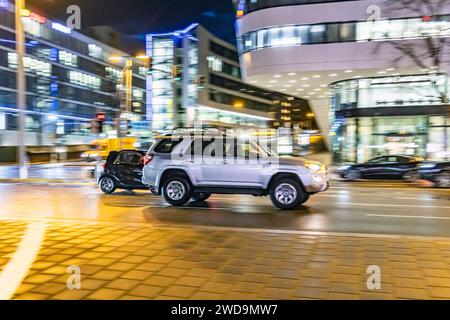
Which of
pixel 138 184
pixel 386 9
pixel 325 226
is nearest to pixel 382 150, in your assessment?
pixel 386 9

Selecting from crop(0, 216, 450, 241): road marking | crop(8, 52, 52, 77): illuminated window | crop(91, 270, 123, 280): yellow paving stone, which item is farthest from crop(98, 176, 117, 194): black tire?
crop(8, 52, 52, 77): illuminated window

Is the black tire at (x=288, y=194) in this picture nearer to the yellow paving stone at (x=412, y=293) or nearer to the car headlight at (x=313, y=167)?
the car headlight at (x=313, y=167)

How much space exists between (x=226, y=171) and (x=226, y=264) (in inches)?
239

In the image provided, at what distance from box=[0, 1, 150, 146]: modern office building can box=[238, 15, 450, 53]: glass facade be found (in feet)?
122

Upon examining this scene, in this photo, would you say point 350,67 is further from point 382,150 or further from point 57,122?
point 57,122

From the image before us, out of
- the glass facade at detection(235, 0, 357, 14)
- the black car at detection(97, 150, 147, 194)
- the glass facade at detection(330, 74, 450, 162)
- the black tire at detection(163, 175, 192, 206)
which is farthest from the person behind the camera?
the glass facade at detection(330, 74, 450, 162)

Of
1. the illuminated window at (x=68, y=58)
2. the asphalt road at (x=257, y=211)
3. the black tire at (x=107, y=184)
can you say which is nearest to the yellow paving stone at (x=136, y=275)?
the asphalt road at (x=257, y=211)

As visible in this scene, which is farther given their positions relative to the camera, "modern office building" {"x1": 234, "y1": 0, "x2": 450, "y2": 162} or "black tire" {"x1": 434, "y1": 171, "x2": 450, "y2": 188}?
"modern office building" {"x1": 234, "y1": 0, "x2": 450, "y2": 162}

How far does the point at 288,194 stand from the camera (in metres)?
11.8

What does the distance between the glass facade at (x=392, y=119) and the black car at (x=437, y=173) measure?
1216 cm

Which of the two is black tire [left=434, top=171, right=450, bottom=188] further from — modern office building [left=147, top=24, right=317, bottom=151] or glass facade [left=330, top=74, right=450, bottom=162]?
modern office building [left=147, top=24, right=317, bottom=151]

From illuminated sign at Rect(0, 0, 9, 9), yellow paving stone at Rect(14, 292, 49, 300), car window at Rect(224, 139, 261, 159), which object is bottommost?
yellow paving stone at Rect(14, 292, 49, 300)

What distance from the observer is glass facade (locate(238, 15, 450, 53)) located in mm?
28547

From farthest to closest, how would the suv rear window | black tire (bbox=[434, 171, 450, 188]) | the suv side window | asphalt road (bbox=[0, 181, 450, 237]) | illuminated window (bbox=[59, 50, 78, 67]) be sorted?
illuminated window (bbox=[59, 50, 78, 67]), black tire (bbox=[434, 171, 450, 188]), the suv rear window, the suv side window, asphalt road (bbox=[0, 181, 450, 237])
